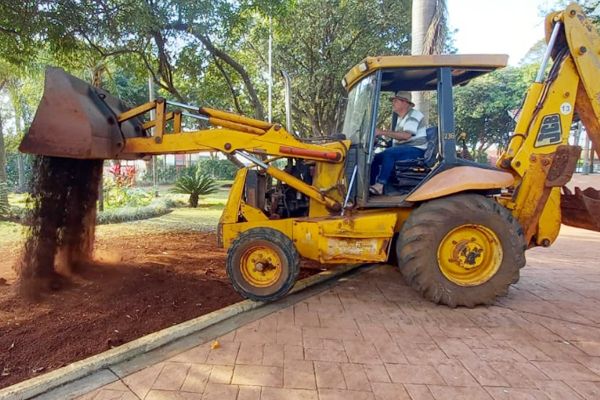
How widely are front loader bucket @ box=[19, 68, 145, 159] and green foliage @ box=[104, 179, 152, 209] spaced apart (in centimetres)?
835

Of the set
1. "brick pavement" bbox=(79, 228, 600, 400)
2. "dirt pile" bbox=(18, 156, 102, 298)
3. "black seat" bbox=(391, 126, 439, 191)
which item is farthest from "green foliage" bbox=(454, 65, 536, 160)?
"dirt pile" bbox=(18, 156, 102, 298)

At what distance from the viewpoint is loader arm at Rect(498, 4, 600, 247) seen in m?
4.55

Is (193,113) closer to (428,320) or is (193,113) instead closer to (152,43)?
(428,320)

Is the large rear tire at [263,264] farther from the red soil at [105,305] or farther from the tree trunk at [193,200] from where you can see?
the tree trunk at [193,200]

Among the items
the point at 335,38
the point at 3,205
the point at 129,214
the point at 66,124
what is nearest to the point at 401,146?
the point at 66,124

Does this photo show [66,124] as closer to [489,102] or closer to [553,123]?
[553,123]

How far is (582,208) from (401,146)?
7.34 ft

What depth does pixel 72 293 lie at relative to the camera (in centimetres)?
471

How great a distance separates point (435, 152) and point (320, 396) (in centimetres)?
305

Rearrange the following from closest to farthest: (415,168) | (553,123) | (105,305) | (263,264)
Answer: (105,305) < (263,264) < (553,123) < (415,168)

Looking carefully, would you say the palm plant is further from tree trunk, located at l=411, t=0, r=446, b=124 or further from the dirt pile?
the dirt pile

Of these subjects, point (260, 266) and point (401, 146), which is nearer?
point (260, 266)

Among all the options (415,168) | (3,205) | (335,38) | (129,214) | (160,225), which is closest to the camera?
(415,168)

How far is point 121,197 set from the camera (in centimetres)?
1314
